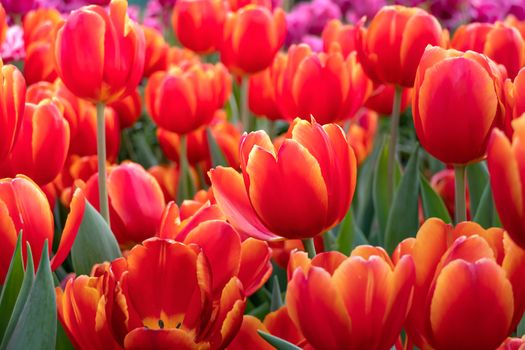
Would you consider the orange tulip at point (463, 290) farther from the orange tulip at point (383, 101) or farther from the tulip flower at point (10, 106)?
the orange tulip at point (383, 101)

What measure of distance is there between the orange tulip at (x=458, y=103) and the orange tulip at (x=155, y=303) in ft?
0.64

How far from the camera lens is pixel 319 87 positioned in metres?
1.05

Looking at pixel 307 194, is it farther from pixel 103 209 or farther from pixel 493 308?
pixel 103 209

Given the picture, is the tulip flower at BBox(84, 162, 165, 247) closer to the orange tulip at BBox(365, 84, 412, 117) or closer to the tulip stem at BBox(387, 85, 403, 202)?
the tulip stem at BBox(387, 85, 403, 202)

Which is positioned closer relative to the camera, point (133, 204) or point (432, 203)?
point (133, 204)

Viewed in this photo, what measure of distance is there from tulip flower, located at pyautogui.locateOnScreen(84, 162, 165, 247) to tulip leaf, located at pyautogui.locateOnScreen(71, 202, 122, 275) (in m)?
0.09

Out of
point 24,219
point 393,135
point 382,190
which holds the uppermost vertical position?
point 24,219

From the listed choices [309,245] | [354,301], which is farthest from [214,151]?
[354,301]

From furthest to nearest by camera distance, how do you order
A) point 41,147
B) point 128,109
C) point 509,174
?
point 128,109, point 41,147, point 509,174

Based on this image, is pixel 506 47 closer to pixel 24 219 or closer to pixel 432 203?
pixel 432 203

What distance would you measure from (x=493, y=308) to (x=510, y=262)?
0.04 metres

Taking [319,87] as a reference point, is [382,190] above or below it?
below

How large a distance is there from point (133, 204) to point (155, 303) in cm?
30

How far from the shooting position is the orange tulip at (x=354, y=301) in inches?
21.0
